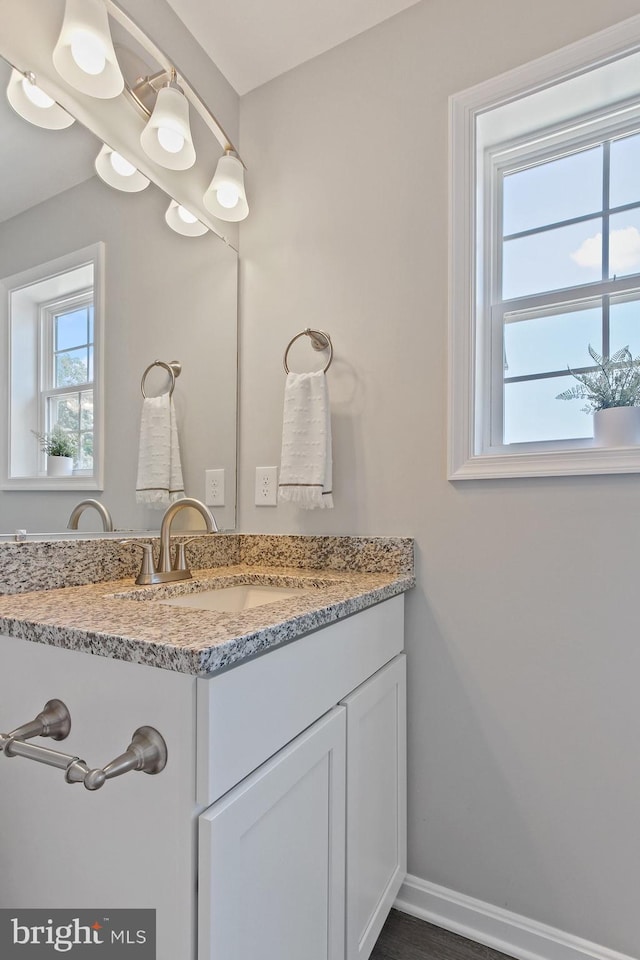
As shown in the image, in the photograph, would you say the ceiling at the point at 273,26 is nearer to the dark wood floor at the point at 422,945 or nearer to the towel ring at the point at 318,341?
the towel ring at the point at 318,341

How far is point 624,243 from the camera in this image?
1.28 metres

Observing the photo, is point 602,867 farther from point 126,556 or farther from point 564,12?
point 564,12

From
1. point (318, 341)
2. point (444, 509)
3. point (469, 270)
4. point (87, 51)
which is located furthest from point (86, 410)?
Result: point (469, 270)

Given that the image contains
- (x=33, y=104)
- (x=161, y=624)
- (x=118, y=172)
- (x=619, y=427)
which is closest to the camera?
(x=161, y=624)

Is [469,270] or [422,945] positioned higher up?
[469,270]

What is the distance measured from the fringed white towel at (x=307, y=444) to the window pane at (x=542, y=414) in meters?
0.50

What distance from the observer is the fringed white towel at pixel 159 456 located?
1.33 meters

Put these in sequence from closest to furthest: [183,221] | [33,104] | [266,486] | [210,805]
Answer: [210,805] → [33,104] → [183,221] → [266,486]

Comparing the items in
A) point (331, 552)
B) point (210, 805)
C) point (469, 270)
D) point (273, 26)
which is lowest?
point (210, 805)

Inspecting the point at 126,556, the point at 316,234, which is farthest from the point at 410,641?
the point at 316,234

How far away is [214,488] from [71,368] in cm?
58

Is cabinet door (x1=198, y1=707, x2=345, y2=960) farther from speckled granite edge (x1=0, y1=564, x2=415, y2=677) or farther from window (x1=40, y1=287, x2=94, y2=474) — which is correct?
window (x1=40, y1=287, x2=94, y2=474)

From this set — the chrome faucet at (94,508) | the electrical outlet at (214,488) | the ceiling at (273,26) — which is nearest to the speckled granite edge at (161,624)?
the chrome faucet at (94,508)

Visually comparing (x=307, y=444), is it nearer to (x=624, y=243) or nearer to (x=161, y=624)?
(x=161, y=624)
